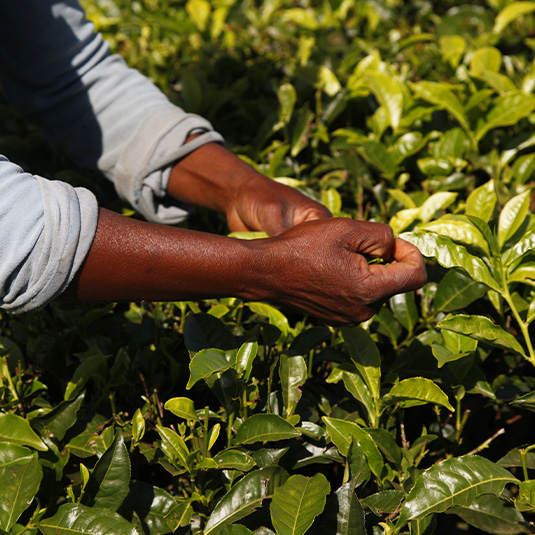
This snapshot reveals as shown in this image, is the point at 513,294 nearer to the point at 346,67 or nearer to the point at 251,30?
the point at 346,67

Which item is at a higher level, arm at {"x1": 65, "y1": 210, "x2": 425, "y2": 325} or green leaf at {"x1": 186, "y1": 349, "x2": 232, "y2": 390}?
arm at {"x1": 65, "y1": 210, "x2": 425, "y2": 325}

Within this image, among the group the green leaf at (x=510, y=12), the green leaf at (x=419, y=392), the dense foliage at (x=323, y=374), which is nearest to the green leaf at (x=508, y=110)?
the dense foliage at (x=323, y=374)

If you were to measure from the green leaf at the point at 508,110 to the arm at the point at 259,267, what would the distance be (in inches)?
35.9

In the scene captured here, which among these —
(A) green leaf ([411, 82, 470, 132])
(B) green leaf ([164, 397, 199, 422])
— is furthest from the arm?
(A) green leaf ([411, 82, 470, 132])

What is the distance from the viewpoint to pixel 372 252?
1448mm

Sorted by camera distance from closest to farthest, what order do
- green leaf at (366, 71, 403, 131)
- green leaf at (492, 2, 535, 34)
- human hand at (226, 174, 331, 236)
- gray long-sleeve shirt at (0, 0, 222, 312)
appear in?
1. human hand at (226, 174, 331, 236)
2. gray long-sleeve shirt at (0, 0, 222, 312)
3. green leaf at (366, 71, 403, 131)
4. green leaf at (492, 2, 535, 34)

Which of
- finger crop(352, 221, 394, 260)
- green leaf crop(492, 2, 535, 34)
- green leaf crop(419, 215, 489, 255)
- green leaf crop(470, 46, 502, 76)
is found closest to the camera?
finger crop(352, 221, 394, 260)

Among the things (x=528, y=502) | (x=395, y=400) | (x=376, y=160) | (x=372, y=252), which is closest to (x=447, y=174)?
(x=376, y=160)

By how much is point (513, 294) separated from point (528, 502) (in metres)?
0.56

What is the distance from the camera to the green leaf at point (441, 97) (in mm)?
2189

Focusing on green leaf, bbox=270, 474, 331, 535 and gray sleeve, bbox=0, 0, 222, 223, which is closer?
green leaf, bbox=270, 474, 331, 535

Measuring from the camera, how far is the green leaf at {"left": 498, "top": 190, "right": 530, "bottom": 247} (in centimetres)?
161

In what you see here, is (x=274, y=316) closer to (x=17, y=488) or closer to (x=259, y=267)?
(x=259, y=267)

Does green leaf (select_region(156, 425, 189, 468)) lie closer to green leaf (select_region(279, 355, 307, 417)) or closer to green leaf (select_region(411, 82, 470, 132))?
green leaf (select_region(279, 355, 307, 417))
